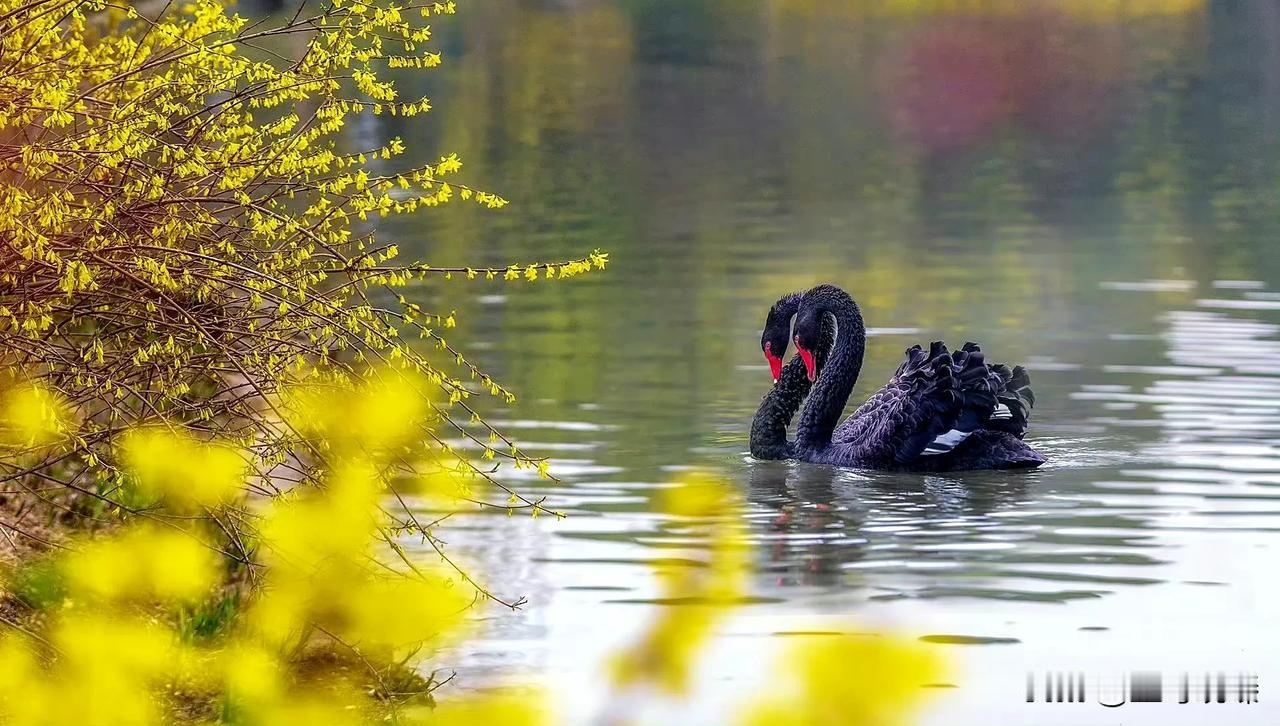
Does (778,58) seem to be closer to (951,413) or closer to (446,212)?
(446,212)

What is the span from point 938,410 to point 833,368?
0.98 m

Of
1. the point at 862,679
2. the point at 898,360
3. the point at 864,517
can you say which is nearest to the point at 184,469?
the point at 862,679

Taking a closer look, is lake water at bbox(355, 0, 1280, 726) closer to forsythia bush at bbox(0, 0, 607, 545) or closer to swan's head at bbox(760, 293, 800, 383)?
swan's head at bbox(760, 293, 800, 383)

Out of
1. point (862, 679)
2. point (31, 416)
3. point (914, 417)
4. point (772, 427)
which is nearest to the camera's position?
point (862, 679)

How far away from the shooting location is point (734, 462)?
30.3 ft

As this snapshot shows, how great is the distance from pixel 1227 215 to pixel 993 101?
17.5 metres

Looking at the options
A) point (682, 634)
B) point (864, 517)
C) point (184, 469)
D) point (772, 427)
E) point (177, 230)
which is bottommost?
point (864, 517)

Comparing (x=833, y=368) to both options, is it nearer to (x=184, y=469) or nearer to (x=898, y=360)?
(x=898, y=360)

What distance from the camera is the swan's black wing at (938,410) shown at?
891 cm

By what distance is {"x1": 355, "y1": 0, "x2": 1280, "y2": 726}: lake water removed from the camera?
6438 millimetres

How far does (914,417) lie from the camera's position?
29.2ft

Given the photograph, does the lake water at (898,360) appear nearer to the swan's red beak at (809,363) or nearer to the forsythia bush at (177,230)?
the swan's red beak at (809,363)

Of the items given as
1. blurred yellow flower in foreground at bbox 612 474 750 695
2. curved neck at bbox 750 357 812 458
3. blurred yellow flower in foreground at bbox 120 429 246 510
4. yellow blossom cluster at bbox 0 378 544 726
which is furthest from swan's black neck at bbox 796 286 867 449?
blurred yellow flower in foreground at bbox 612 474 750 695

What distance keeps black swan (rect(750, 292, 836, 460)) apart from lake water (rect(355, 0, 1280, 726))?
13cm
